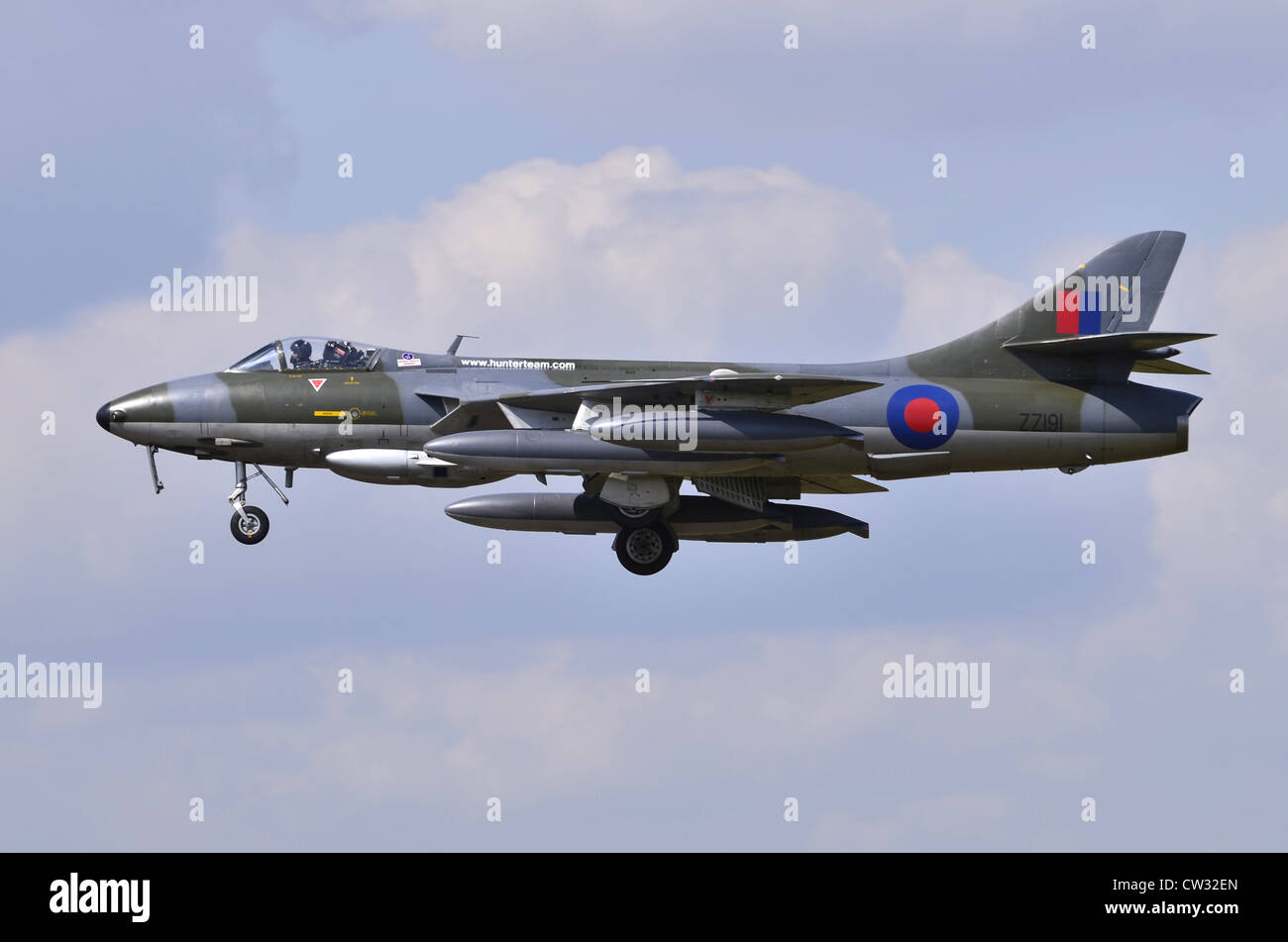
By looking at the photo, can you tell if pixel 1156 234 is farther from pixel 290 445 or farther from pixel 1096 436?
pixel 290 445

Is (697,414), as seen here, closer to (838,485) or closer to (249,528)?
(838,485)

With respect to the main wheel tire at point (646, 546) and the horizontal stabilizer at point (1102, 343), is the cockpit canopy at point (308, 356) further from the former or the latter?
the horizontal stabilizer at point (1102, 343)

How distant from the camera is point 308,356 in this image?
33.8m

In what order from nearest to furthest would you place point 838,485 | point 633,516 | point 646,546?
point 633,516
point 646,546
point 838,485

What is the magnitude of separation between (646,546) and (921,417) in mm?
4871

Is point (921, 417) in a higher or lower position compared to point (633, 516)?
higher

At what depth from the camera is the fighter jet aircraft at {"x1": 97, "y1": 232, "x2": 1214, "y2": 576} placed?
105 ft

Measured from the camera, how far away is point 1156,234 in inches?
1356

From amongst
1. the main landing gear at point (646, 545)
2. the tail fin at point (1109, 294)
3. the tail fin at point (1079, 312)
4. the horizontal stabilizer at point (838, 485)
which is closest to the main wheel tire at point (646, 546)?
the main landing gear at point (646, 545)

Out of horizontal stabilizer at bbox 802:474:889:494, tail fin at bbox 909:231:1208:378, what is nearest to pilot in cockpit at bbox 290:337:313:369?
horizontal stabilizer at bbox 802:474:889:494

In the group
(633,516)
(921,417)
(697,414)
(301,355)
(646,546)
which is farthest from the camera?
(646,546)

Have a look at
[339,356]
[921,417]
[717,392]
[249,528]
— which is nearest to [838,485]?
[921,417]

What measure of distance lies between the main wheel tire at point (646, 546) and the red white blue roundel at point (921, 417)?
4.09 m

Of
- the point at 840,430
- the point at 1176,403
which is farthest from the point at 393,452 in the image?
the point at 1176,403
